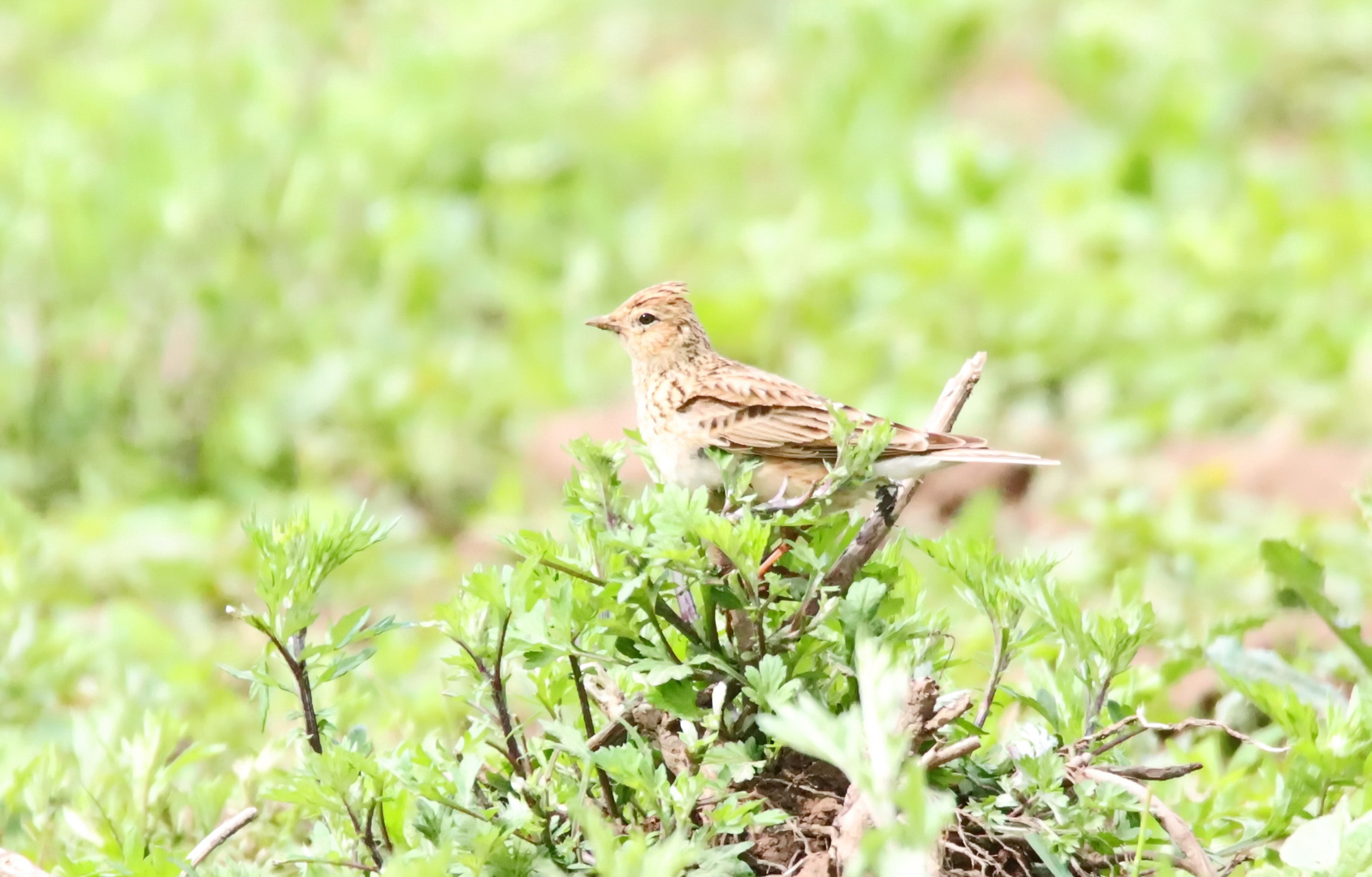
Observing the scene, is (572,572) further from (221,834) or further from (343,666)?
(221,834)

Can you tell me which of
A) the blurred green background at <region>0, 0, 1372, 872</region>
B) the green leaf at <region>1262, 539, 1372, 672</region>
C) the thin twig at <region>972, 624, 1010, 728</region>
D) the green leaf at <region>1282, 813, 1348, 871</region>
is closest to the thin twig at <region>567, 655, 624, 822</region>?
the thin twig at <region>972, 624, 1010, 728</region>

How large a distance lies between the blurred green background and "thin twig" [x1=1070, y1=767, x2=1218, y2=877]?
1644 mm

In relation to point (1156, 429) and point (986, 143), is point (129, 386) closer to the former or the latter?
point (1156, 429)

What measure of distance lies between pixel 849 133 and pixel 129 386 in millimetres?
3823

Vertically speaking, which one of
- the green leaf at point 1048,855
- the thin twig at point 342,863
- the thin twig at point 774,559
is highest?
the thin twig at point 774,559

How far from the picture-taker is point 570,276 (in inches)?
291

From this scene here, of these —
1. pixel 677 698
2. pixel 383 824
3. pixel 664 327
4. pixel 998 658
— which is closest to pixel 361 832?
pixel 383 824

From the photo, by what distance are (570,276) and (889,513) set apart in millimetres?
5000

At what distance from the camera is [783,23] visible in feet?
34.3

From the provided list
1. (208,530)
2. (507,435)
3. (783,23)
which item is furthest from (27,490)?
(783,23)

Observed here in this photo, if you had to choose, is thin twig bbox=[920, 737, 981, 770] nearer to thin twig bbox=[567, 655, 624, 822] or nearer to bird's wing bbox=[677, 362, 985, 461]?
thin twig bbox=[567, 655, 624, 822]

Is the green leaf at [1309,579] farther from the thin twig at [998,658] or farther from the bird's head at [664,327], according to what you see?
the bird's head at [664,327]

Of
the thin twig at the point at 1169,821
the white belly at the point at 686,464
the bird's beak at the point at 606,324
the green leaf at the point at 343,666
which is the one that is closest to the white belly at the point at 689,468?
the white belly at the point at 686,464

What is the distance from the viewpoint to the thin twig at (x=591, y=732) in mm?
2340
